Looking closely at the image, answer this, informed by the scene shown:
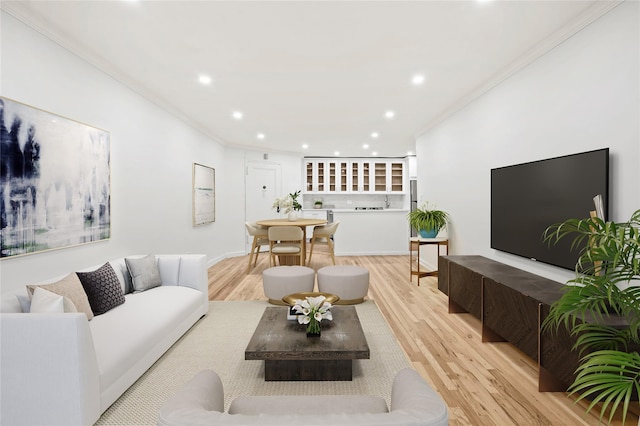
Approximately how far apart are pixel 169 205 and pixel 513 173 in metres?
4.29

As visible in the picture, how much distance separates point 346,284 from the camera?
407 centimetres

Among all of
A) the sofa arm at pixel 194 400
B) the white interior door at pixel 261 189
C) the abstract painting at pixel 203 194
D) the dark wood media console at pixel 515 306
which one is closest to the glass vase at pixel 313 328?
the sofa arm at pixel 194 400

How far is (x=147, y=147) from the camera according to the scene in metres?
4.28

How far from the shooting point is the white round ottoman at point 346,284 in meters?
4.07

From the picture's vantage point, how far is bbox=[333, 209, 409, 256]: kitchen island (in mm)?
7746

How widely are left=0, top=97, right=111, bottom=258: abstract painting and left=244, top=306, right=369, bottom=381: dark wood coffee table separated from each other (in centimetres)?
183

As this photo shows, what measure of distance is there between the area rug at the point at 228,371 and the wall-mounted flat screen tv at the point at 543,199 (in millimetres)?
1491

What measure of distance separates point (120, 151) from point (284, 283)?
2302 mm

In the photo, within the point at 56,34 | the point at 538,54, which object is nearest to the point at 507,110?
the point at 538,54

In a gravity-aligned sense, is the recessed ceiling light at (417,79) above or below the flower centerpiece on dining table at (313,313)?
above

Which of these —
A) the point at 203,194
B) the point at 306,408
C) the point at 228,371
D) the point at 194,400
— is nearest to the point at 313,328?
the point at 228,371

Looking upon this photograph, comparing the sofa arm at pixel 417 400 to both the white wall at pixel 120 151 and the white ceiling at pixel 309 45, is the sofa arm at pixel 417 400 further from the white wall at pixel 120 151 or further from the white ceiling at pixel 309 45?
the white wall at pixel 120 151

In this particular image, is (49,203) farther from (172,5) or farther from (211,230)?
(211,230)

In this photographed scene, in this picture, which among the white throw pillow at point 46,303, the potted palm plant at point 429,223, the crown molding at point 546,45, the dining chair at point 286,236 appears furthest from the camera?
the dining chair at point 286,236
